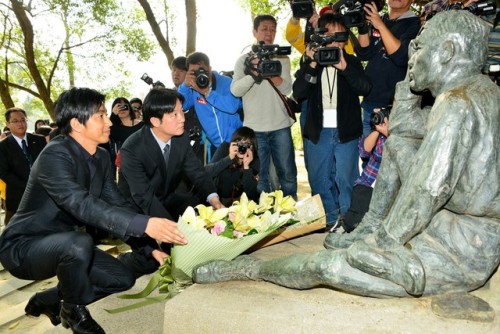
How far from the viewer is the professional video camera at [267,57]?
4.55 metres

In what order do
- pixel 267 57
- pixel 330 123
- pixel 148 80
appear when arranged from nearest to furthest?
pixel 330 123 < pixel 267 57 < pixel 148 80

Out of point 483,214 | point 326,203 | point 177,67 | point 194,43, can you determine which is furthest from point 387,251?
point 194,43

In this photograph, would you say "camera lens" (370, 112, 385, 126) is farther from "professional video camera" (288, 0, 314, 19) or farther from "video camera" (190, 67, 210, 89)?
"video camera" (190, 67, 210, 89)

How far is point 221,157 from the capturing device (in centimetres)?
470

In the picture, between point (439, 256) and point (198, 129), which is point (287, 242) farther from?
point (198, 129)

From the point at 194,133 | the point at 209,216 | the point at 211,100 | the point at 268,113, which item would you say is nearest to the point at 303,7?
the point at 268,113

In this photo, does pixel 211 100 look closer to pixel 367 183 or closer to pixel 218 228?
pixel 367 183

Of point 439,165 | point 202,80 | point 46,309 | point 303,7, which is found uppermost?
point 303,7

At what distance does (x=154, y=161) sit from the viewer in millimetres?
3682

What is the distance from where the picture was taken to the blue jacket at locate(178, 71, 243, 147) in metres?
4.86

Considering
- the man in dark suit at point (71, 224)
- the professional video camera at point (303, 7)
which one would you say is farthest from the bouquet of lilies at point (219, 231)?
the professional video camera at point (303, 7)

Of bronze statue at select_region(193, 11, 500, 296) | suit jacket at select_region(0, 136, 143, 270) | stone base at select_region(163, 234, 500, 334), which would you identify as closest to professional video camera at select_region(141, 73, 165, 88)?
suit jacket at select_region(0, 136, 143, 270)

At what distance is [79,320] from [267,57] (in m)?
3.03

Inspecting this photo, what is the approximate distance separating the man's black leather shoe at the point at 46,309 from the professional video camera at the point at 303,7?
11.0 feet
